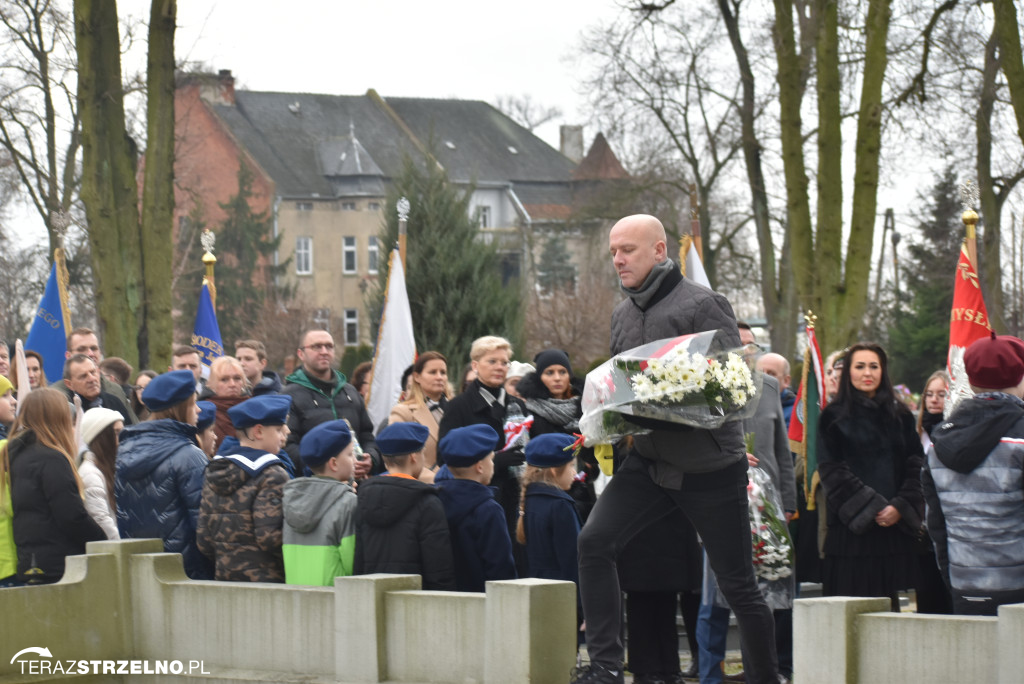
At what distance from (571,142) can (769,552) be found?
69.6m

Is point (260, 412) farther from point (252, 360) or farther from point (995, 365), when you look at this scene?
point (252, 360)

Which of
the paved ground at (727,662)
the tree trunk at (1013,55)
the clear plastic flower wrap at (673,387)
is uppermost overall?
the tree trunk at (1013,55)

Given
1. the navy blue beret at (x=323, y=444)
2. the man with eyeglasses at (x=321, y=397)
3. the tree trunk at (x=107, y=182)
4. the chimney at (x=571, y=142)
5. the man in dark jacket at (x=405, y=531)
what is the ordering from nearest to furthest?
the man in dark jacket at (x=405, y=531) < the navy blue beret at (x=323, y=444) < the man with eyeglasses at (x=321, y=397) < the tree trunk at (x=107, y=182) < the chimney at (x=571, y=142)

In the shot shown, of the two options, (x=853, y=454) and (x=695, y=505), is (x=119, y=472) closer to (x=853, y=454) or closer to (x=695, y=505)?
(x=695, y=505)

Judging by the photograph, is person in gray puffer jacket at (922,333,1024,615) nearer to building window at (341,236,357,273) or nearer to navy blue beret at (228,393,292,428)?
navy blue beret at (228,393,292,428)

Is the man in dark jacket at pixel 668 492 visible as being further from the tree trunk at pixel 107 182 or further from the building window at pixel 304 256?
the building window at pixel 304 256

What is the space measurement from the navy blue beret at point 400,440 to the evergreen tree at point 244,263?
45494 mm

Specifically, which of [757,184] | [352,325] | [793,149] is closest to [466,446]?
[793,149]

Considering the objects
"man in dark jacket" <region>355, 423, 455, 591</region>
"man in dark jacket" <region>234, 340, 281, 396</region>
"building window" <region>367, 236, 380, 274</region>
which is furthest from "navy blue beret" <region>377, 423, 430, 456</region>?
"building window" <region>367, 236, 380, 274</region>

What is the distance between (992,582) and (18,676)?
15.4 ft

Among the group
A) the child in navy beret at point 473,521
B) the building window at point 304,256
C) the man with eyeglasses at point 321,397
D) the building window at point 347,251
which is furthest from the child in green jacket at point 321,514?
the building window at point 347,251

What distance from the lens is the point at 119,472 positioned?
25.4 feet

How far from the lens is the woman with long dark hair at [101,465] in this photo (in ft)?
25.8

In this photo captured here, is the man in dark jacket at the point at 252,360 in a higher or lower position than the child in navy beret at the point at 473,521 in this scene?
higher
